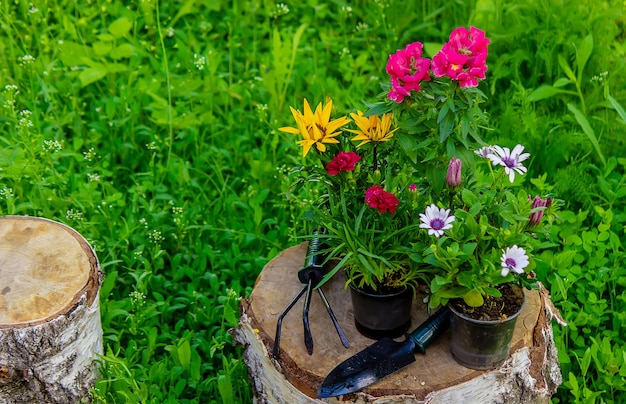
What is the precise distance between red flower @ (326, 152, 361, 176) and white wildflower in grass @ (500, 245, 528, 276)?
47cm

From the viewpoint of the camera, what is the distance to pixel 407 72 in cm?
200

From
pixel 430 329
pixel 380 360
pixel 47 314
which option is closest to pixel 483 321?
pixel 430 329

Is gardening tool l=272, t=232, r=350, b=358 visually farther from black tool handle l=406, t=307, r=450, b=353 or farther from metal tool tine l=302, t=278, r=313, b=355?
black tool handle l=406, t=307, r=450, b=353

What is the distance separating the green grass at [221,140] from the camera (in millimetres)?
2818

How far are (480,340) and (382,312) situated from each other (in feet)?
0.91

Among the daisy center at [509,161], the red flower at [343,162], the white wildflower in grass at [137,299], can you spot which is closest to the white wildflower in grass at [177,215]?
the white wildflower in grass at [137,299]

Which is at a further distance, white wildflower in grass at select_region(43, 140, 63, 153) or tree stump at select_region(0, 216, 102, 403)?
white wildflower in grass at select_region(43, 140, 63, 153)

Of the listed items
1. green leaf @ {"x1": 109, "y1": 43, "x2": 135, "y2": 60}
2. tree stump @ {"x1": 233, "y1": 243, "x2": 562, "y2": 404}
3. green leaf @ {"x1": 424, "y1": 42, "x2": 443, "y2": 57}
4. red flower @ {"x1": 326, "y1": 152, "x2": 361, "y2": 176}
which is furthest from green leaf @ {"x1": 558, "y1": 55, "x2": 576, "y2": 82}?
green leaf @ {"x1": 109, "y1": 43, "x2": 135, "y2": 60}

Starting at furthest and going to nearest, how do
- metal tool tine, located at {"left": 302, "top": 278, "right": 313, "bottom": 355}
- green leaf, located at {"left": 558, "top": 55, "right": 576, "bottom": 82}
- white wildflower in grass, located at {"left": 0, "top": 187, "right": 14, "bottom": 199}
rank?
green leaf, located at {"left": 558, "top": 55, "right": 576, "bottom": 82}
white wildflower in grass, located at {"left": 0, "top": 187, "right": 14, "bottom": 199}
metal tool tine, located at {"left": 302, "top": 278, "right": 313, "bottom": 355}

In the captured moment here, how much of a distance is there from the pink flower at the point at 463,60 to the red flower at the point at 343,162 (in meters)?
0.32

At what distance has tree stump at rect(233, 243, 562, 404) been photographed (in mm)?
2109

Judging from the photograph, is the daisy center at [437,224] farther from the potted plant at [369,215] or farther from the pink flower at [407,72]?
the pink flower at [407,72]

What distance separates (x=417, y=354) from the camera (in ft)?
7.18

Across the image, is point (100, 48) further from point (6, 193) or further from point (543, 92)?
point (543, 92)
